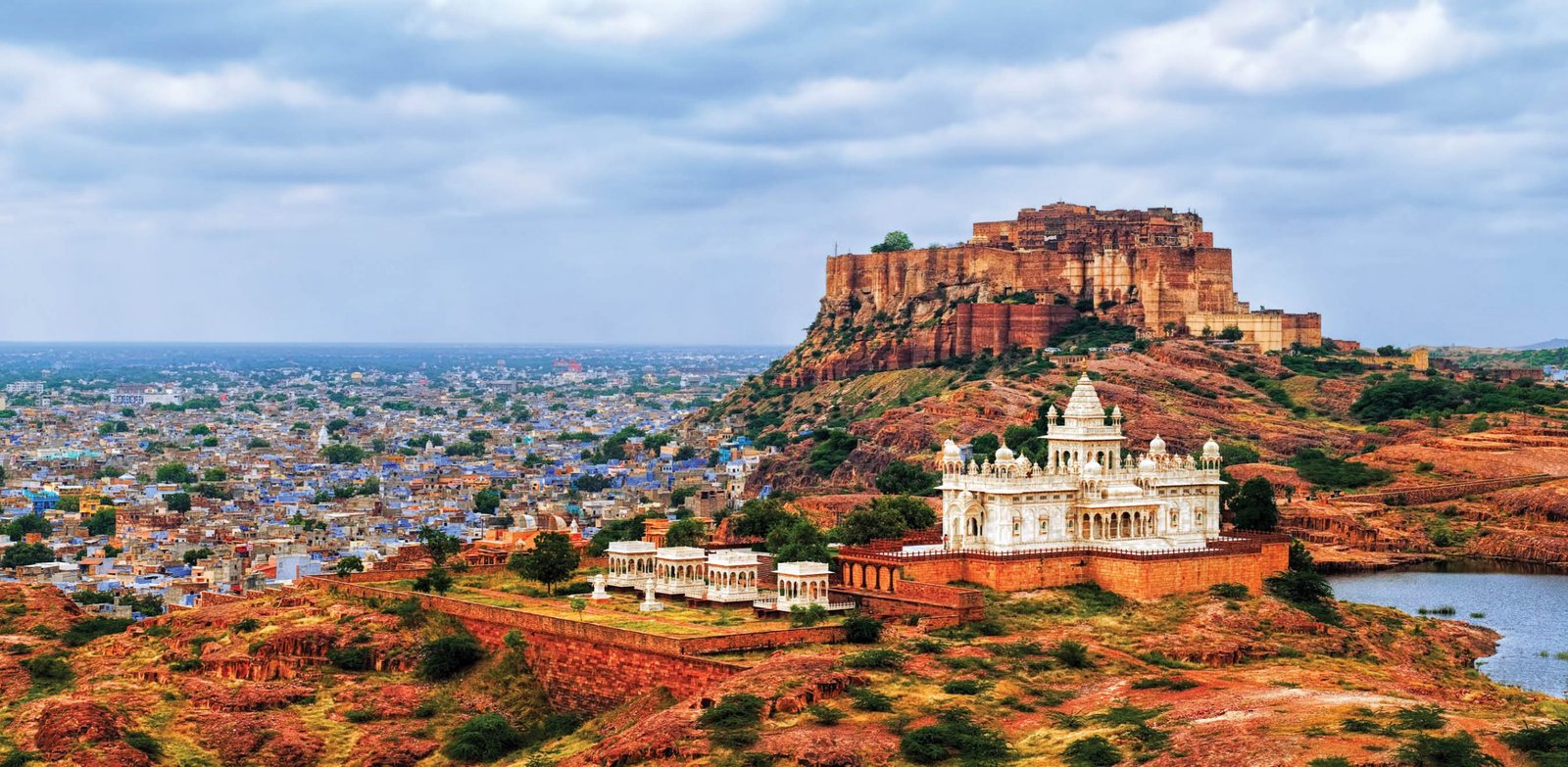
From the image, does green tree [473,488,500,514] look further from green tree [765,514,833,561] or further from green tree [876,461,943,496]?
green tree [765,514,833,561]

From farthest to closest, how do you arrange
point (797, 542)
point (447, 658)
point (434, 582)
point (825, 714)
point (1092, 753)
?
point (797, 542) → point (434, 582) → point (447, 658) → point (825, 714) → point (1092, 753)

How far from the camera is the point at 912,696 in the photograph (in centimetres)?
4438

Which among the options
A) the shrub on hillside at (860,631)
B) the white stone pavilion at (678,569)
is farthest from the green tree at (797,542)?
the shrub on hillside at (860,631)

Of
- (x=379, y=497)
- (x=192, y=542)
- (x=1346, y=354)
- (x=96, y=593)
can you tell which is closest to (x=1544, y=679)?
(x=96, y=593)

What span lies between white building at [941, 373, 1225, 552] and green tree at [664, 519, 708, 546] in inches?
522

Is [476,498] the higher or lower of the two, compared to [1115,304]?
lower

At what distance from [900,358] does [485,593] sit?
6442 centimetres

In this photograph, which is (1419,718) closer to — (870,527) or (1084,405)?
(1084,405)

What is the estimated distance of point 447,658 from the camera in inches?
2093

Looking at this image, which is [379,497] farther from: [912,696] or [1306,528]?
[912,696]

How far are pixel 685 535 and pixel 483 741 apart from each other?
21.2 m

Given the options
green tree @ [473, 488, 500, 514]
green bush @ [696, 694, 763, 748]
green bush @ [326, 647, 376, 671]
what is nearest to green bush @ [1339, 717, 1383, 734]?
green bush @ [696, 694, 763, 748]

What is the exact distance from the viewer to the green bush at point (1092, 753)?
1529 inches

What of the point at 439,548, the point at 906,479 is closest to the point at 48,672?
the point at 439,548
